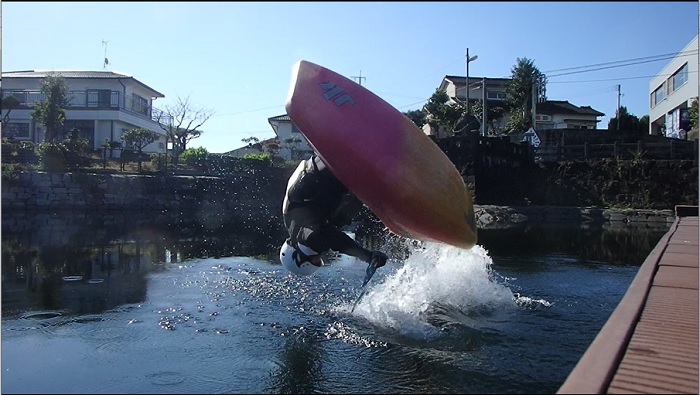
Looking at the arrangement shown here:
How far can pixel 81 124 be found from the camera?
35.8 metres

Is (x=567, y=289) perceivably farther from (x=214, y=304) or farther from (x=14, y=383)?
(x=14, y=383)

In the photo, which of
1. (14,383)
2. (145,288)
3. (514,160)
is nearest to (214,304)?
(145,288)

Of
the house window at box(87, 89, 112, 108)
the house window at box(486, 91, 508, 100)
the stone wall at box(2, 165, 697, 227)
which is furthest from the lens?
the house window at box(486, 91, 508, 100)

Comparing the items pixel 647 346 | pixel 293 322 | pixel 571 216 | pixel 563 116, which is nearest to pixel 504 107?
pixel 563 116

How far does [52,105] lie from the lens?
29.8m

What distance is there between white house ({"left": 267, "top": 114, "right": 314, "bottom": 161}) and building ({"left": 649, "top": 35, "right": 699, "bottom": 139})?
24299 mm

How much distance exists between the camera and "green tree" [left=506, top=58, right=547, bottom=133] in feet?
135

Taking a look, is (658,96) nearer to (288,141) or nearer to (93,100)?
(288,141)

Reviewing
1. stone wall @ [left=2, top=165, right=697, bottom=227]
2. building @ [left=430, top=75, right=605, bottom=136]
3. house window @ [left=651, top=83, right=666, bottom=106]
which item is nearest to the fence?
stone wall @ [left=2, top=165, right=697, bottom=227]

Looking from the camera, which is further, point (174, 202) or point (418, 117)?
point (418, 117)

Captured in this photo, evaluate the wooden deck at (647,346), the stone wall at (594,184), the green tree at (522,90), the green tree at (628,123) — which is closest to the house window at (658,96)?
the green tree at (628,123)

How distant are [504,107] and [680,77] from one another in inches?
474

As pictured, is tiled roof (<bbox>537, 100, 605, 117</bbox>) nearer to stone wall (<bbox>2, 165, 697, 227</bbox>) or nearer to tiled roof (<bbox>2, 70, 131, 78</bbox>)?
stone wall (<bbox>2, 165, 697, 227</bbox>)

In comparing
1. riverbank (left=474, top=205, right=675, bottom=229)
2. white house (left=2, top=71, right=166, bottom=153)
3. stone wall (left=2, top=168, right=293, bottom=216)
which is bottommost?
riverbank (left=474, top=205, right=675, bottom=229)
